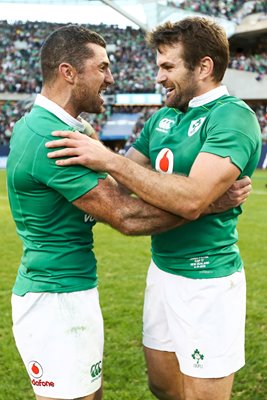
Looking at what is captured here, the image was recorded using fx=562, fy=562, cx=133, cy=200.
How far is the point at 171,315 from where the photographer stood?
126 inches

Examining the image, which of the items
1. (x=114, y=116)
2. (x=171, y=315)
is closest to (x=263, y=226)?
(x=171, y=315)

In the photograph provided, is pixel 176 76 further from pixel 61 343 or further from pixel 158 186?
pixel 61 343

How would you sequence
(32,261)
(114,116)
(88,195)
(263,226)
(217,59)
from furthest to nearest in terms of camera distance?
(114,116), (263,226), (217,59), (32,261), (88,195)

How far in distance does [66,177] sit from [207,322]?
1.16 metres

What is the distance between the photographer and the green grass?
4.64m

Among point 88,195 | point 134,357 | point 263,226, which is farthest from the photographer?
point 263,226

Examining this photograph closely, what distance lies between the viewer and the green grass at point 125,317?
15.2 ft

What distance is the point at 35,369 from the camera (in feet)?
9.09

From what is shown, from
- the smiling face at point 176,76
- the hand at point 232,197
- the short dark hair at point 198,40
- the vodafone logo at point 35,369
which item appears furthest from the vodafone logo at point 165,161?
the vodafone logo at point 35,369

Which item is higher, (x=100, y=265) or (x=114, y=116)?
(x=100, y=265)

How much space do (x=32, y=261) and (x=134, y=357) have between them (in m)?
2.69

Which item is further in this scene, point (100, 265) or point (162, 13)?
point (162, 13)

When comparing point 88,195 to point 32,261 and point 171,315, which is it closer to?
point 32,261

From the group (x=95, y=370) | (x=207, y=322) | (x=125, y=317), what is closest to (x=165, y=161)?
(x=207, y=322)
